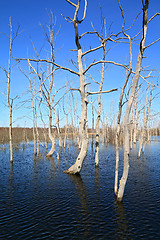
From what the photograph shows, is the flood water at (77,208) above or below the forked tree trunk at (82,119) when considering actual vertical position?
below

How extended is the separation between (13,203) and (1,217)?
1.15 meters

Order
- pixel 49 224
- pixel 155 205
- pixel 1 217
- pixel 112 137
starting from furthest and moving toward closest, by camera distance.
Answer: pixel 112 137, pixel 155 205, pixel 1 217, pixel 49 224

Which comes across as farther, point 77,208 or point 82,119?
point 82,119

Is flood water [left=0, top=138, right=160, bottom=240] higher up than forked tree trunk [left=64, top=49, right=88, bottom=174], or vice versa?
forked tree trunk [left=64, top=49, right=88, bottom=174]

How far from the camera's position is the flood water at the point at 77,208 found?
16.6 ft

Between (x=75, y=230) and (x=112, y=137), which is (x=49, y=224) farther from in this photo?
(x=112, y=137)

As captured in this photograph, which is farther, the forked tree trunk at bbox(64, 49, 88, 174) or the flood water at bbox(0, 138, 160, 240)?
the forked tree trunk at bbox(64, 49, 88, 174)

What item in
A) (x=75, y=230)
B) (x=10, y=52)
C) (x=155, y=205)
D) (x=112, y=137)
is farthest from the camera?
(x=112, y=137)

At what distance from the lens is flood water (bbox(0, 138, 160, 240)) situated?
505cm

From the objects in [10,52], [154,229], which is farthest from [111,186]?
[10,52]

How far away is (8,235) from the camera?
4.95 m

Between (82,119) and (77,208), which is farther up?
(82,119)

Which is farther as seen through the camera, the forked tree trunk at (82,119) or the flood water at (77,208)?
the forked tree trunk at (82,119)

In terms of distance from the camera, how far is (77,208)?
662cm
